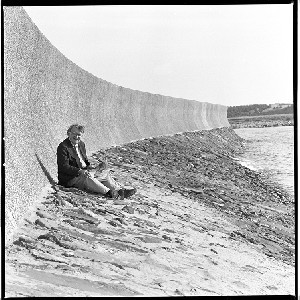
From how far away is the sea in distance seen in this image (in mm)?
4367

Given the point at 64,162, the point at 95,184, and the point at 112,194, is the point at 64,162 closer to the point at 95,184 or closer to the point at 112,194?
the point at 95,184

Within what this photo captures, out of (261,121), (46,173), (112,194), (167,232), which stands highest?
(261,121)

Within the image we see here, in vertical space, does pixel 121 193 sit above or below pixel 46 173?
below

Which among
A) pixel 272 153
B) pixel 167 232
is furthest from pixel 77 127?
pixel 272 153

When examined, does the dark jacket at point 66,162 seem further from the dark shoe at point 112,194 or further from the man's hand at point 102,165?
the dark shoe at point 112,194

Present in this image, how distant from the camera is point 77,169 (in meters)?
4.24

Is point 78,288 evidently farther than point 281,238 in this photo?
No

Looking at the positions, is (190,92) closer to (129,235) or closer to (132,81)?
Result: (132,81)

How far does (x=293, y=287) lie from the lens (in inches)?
170

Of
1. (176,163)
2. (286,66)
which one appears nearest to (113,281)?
(176,163)

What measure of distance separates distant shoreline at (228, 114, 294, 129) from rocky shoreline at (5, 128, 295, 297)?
14 centimetres

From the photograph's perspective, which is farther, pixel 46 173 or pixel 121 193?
pixel 121 193

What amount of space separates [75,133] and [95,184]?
0.39 metres

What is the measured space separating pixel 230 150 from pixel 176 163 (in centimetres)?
44
